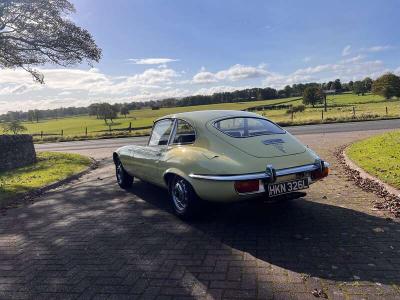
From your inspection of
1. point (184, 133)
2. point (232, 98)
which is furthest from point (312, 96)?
point (184, 133)

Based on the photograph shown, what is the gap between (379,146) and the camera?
11391 mm

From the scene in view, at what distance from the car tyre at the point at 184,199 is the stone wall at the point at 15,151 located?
10.2 metres

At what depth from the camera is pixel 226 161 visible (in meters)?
4.77

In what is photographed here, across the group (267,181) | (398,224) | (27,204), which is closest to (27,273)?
(267,181)

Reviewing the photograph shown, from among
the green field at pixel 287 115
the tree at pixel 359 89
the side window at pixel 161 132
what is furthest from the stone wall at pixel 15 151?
the tree at pixel 359 89

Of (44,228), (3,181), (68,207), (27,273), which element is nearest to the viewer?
(27,273)

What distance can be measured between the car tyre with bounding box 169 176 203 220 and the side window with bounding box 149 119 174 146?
2.92 feet

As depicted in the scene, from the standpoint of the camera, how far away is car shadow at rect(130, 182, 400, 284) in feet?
12.1

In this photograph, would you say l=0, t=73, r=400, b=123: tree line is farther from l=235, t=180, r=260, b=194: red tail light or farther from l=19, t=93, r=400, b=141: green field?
l=235, t=180, r=260, b=194: red tail light

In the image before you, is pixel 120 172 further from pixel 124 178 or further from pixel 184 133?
pixel 184 133

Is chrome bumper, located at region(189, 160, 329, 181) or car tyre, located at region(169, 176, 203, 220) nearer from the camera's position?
chrome bumper, located at region(189, 160, 329, 181)

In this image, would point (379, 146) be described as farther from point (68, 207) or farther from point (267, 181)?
point (68, 207)

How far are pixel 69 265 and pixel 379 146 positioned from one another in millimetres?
10293

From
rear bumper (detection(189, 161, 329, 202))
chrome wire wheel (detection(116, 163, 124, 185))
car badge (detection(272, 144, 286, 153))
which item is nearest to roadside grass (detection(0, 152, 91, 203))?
chrome wire wheel (detection(116, 163, 124, 185))
